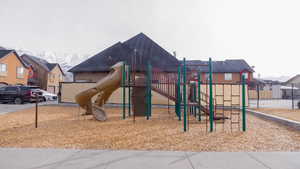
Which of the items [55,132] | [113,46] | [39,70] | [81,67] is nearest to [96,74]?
[81,67]

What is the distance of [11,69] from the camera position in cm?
2900

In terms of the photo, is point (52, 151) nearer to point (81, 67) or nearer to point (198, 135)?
point (198, 135)

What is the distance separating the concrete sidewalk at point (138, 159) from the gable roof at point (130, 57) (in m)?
15.5

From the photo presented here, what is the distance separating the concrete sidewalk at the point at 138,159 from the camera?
4.11 meters

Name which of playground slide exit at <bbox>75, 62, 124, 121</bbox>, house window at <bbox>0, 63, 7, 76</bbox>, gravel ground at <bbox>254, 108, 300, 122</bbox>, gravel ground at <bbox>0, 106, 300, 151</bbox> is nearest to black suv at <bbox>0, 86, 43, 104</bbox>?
house window at <bbox>0, 63, 7, 76</bbox>

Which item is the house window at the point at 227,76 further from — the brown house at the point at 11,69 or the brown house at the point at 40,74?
the brown house at the point at 11,69

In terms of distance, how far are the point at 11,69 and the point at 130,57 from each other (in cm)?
2069

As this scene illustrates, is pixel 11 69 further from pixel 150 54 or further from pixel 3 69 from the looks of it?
pixel 150 54

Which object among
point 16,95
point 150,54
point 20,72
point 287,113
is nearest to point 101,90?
point 287,113

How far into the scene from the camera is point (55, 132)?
23.8 feet

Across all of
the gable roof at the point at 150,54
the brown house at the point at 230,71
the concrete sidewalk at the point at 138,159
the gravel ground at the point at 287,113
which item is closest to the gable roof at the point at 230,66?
the brown house at the point at 230,71

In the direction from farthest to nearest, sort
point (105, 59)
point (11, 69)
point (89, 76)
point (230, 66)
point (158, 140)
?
point (230, 66) → point (11, 69) → point (105, 59) → point (89, 76) → point (158, 140)

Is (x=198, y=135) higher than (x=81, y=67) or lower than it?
lower

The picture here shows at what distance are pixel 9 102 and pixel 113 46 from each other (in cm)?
1253
